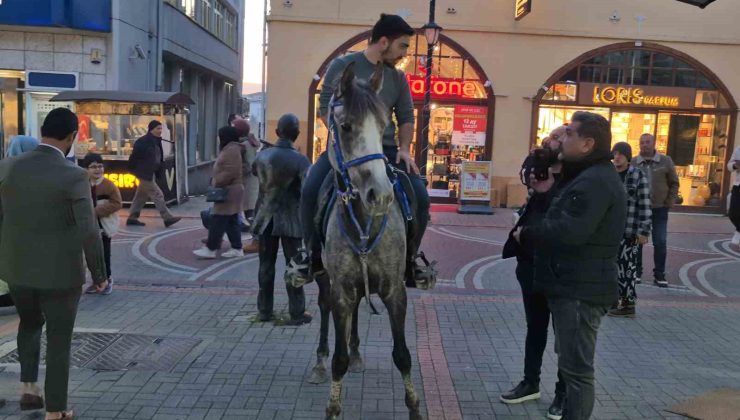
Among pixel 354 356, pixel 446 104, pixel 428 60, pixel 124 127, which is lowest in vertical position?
pixel 354 356

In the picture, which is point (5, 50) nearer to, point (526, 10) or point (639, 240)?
point (526, 10)

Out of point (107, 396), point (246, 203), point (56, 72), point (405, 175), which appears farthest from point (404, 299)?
point (56, 72)

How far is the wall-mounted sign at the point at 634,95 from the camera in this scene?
17.7 metres

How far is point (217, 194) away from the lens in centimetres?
952

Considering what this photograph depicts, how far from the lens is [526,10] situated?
1630cm

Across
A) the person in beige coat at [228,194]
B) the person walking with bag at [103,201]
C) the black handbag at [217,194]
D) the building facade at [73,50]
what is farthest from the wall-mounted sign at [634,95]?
the person walking with bag at [103,201]

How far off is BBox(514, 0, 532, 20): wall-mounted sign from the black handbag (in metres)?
10.2

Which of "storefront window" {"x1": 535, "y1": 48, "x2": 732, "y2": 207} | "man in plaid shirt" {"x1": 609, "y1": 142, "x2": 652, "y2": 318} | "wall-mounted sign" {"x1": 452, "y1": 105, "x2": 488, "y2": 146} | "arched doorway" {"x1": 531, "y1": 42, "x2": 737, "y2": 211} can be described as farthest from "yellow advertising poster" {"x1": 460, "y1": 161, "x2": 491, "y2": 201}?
"man in plaid shirt" {"x1": 609, "y1": 142, "x2": 652, "y2": 318}

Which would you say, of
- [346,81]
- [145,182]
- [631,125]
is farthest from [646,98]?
[346,81]

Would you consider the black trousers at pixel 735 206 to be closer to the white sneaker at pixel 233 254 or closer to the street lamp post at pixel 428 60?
the street lamp post at pixel 428 60

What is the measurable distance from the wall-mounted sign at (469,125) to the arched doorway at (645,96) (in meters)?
1.42

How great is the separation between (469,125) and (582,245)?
14394 millimetres

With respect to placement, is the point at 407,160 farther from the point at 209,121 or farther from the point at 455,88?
the point at 209,121

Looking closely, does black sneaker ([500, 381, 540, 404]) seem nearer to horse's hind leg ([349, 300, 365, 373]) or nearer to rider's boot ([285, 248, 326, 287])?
horse's hind leg ([349, 300, 365, 373])
